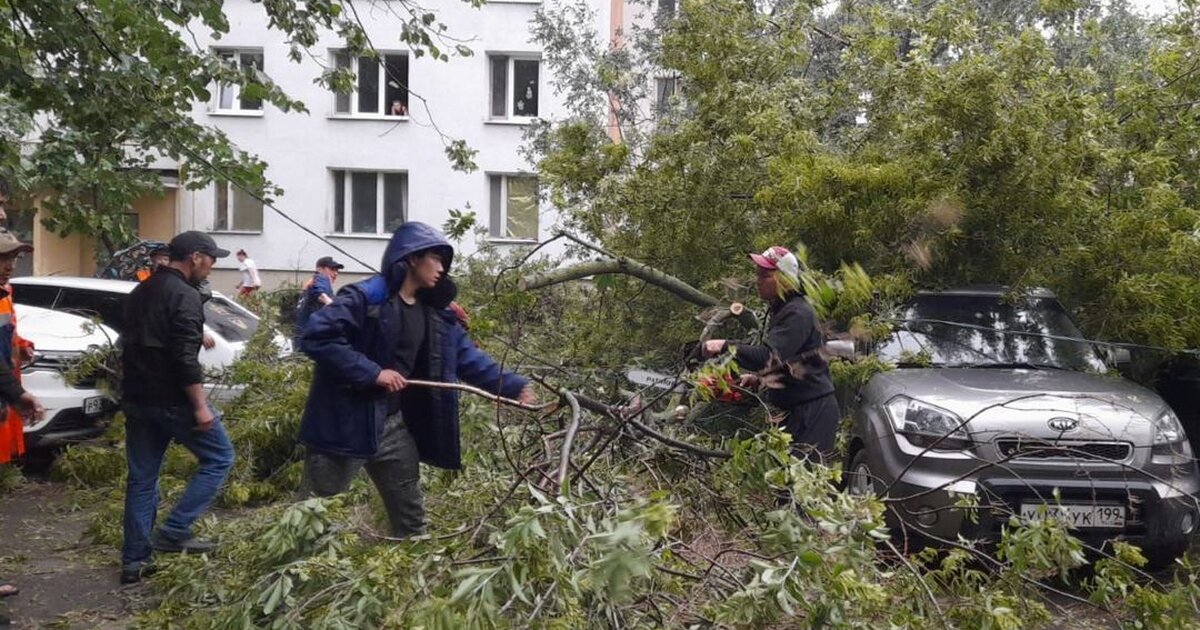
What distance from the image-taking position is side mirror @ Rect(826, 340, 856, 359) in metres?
6.33

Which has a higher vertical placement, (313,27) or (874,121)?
(313,27)

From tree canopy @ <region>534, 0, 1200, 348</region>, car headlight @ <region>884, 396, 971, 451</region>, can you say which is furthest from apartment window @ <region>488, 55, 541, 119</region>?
car headlight @ <region>884, 396, 971, 451</region>

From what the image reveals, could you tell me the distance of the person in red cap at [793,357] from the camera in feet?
18.1

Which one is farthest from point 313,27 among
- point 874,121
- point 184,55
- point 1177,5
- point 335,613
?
point 1177,5

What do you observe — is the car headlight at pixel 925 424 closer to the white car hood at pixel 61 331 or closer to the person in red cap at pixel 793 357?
the person in red cap at pixel 793 357

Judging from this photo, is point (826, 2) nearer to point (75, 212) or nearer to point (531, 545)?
point (75, 212)

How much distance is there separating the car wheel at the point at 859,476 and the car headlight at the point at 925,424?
11.6 inches

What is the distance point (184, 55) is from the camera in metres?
7.36

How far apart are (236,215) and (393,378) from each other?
927 inches

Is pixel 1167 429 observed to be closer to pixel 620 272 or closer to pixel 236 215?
pixel 620 272

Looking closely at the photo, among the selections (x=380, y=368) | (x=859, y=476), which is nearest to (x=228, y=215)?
(x=859, y=476)

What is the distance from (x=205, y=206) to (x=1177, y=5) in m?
22.2

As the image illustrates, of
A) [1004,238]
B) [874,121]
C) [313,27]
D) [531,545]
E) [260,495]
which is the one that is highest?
[313,27]

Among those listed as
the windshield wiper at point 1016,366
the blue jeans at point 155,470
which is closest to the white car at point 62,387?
the blue jeans at point 155,470
